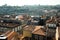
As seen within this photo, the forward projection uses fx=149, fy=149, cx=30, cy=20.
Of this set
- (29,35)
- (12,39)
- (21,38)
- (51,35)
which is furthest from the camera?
(29,35)

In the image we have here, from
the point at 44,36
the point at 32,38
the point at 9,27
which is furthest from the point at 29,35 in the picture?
the point at 9,27

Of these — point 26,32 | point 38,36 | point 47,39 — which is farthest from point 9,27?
point 47,39

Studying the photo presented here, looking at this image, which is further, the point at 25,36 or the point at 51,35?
the point at 25,36

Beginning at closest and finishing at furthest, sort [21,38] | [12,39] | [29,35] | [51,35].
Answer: [12,39] → [51,35] → [21,38] → [29,35]

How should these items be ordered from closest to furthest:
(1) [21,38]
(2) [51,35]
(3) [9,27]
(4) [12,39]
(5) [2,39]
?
(5) [2,39], (4) [12,39], (2) [51,35], (1) [21,38], (3) [9,27]

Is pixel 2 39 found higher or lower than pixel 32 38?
higher

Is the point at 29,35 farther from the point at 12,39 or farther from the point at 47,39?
the point at 12,39

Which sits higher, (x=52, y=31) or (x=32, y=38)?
(x=52, y=31)

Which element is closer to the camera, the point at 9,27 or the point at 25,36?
the point at 25,36

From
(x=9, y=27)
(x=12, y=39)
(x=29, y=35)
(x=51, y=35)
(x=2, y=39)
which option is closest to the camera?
(x=2, y=39)

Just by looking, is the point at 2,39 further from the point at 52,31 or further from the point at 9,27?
the point at 9,27
